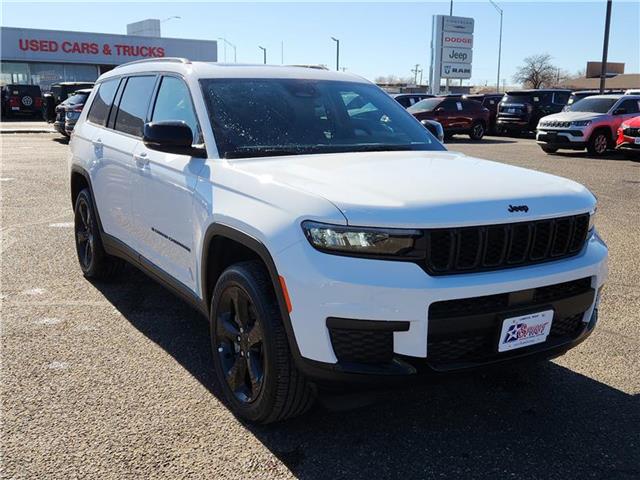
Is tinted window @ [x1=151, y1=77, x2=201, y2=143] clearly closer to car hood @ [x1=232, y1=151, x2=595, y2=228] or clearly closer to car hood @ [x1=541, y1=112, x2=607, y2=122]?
car hood @ [x1=232, y1=151, x2=595, y2=228]

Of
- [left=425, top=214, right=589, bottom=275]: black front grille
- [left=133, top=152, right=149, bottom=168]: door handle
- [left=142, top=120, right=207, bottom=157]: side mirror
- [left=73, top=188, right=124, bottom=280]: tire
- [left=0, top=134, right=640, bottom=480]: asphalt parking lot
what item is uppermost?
[left=142, top=120, right=207, bottom=157]: side mirror

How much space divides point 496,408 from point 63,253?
488 cm

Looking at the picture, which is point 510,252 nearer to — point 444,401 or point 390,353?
point 390,353

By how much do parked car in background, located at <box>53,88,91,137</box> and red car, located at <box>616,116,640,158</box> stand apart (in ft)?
46.9

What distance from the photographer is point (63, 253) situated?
6652mm

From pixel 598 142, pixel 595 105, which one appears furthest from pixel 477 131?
pixel 598 142

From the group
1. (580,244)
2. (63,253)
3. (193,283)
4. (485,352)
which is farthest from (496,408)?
(63,253)

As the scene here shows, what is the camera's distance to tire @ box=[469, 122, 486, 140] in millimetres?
24594

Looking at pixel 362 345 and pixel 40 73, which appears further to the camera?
pixel 40 73

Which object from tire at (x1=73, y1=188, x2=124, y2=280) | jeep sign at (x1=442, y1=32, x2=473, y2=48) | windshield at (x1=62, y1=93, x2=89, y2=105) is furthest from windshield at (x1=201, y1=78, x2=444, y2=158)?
jeep sign at (x1=442, y1=32, x2=473, y2=48)

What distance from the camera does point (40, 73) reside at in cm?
4281

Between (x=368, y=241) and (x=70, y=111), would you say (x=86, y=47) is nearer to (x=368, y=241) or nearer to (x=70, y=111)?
(x=70, y=111)

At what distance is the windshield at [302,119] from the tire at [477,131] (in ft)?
68.6

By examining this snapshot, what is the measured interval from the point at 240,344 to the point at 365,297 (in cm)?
94
